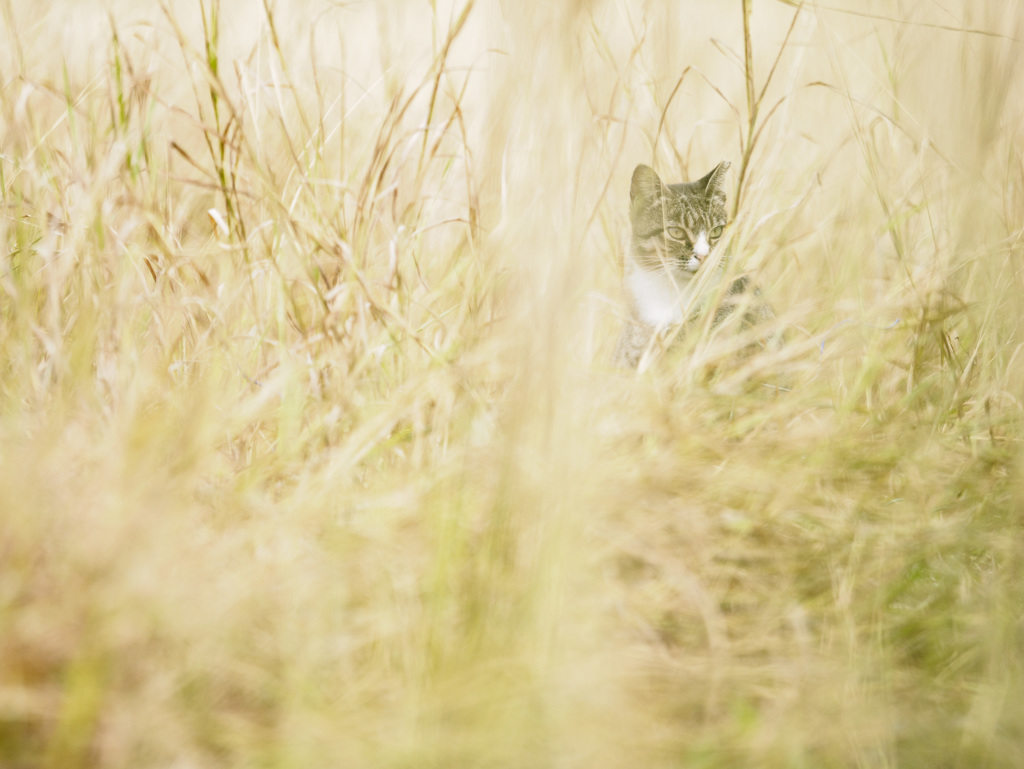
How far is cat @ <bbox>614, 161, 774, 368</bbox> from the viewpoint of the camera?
4.34 feet

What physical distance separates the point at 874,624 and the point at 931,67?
20.1 inches

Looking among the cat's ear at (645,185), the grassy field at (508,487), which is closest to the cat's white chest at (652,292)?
the cat's ear at (645,185)

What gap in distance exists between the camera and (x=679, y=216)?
138 centimetres

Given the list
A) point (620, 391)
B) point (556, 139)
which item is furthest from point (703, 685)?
point (556, 139)

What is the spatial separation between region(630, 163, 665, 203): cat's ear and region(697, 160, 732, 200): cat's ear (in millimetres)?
88

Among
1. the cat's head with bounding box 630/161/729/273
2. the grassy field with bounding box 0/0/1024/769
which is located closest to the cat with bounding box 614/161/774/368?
the cat's head with bounding box 630/161/729/273

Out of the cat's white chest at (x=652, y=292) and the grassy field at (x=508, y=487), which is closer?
the grassy field at (x=508, y=487)

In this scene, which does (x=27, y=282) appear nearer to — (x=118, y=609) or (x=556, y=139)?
(x=118, y=609)

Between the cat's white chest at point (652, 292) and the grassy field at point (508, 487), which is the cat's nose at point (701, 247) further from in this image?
the grassy field at point (508, 487)

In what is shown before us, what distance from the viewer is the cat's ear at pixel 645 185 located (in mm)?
1292

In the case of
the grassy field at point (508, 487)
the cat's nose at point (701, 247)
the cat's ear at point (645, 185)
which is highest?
the cat's ear at point (645, 185)

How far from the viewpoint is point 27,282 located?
2.76ft

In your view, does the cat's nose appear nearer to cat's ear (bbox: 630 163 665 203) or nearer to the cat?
the cat

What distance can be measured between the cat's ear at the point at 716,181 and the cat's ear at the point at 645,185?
0.29 feet
